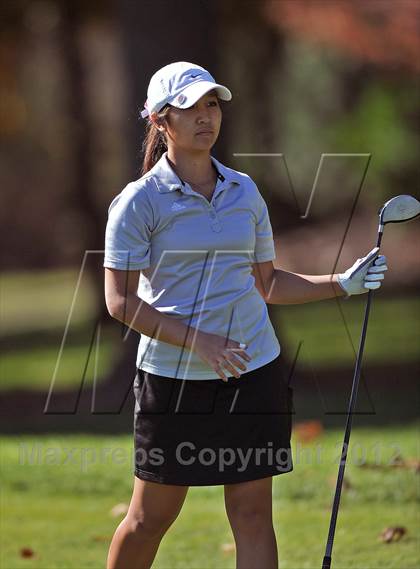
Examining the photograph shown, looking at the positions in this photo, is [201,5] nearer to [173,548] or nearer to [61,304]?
[173,548]

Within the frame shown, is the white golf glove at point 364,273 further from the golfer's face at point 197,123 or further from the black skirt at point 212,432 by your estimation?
the golfer's face at point 197,123

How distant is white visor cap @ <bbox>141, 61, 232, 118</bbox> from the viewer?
141 inches

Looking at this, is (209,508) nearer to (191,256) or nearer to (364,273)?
(364,273)

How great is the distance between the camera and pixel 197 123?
11.9 ft

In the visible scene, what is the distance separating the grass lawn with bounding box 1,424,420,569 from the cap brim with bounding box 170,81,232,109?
2.04m

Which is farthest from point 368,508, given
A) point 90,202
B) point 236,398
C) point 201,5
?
point 90,202

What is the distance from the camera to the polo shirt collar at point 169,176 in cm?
360

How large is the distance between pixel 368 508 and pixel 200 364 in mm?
2227

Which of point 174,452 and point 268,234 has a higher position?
point 268,234

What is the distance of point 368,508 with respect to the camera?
18.3ft

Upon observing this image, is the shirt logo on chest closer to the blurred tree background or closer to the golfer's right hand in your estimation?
the golfer's right hand

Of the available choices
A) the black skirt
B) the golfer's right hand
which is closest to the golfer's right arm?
the golfer's right hand

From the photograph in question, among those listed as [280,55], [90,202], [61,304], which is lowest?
[61,304]

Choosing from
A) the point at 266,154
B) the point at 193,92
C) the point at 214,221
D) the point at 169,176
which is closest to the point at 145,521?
the point at 214,221
